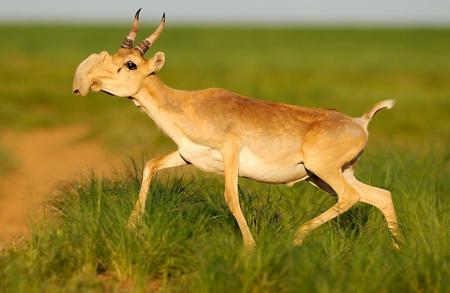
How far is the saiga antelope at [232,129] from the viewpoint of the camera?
7.55 meters

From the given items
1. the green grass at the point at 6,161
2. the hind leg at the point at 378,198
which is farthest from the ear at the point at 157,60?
the green grass at the point at 6,161

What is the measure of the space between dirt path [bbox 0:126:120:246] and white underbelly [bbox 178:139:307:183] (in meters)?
3.11

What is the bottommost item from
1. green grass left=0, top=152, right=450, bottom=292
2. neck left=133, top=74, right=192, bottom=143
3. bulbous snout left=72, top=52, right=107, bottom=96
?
green grass left=0, top=152, right=450, bottom=292

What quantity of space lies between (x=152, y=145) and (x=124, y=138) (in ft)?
1.93

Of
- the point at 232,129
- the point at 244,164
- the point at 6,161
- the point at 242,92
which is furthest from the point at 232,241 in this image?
the point at 242,92

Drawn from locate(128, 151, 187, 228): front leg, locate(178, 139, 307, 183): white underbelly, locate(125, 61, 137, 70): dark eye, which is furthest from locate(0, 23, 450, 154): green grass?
locate(125, 61, 137, 70): dark eye

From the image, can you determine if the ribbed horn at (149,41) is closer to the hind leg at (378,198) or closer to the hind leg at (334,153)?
the hind leg at (334,153)

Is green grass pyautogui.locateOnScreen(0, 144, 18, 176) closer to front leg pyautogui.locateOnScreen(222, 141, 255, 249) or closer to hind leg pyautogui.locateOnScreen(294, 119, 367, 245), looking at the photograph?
front leg pyautogui.locateOnScreen(222, 141, 255, 249)

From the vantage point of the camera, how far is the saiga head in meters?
7.48

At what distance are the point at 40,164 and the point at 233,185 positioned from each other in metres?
9.73

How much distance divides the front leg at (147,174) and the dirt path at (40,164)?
2833mm

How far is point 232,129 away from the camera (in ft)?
25.0

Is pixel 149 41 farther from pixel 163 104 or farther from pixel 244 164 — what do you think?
pixel 244 164

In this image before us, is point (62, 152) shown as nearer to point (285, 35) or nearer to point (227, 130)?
point (227, 130)
